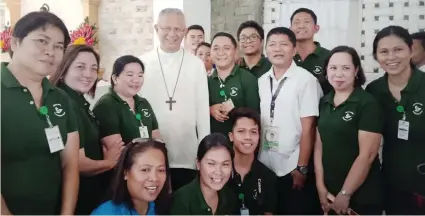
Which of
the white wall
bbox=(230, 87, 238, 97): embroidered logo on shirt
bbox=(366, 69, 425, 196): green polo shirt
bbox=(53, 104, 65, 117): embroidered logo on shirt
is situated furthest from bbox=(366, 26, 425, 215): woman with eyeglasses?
the white wall

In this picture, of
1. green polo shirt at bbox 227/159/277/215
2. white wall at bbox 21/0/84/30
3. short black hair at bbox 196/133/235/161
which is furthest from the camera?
white wall at bbox 21/0/84/30

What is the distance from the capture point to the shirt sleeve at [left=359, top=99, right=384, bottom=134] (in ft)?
7.67

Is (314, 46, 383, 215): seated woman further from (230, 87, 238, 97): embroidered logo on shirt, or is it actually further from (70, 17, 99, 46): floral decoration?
(70, 17, 99, 46): floral decoration

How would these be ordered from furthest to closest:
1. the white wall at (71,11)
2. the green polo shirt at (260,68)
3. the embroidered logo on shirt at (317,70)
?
the white wall at (71,11) → the green polo shirt at (260,68) → the embroidered logo on shirt at (317,70)

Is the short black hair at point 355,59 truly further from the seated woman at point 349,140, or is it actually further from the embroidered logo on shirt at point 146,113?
the embroidered logo on shirt at point 146,113

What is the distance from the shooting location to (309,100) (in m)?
2.62

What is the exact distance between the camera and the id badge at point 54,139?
1.71 metres

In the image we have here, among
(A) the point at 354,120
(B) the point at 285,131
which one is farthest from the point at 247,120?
(A) the point at 354,120

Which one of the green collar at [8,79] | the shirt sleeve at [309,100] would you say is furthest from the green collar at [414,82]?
the green collar at [8,79]

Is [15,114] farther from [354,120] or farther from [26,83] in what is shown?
[354,120]

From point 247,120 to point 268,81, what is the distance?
360 mm

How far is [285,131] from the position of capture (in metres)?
2.64

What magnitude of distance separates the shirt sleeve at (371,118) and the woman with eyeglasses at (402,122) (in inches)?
3.9

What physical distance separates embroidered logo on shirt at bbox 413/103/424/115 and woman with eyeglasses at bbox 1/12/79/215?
1.86m
